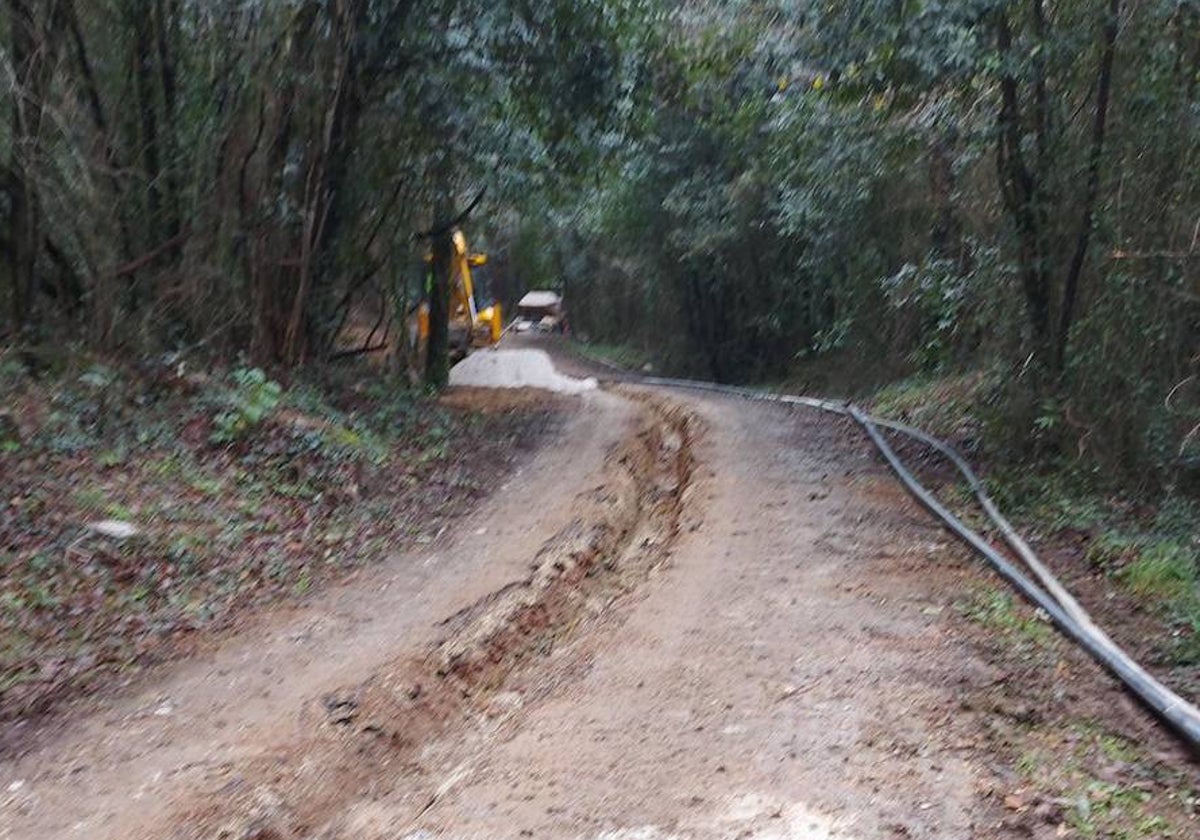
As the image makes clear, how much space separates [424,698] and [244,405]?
19.9 ft

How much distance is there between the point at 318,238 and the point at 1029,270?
360 inches

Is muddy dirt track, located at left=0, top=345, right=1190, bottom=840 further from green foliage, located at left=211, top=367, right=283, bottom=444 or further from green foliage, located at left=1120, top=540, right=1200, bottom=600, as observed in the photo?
green foliage, located at left=211, top=367, right=283, bottom=444

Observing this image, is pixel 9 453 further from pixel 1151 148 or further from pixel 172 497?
pixel 1151 148

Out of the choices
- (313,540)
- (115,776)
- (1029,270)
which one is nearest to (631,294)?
(1029,270)

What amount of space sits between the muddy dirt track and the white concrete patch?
17150mm

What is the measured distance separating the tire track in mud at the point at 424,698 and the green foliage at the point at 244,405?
3.43 metres

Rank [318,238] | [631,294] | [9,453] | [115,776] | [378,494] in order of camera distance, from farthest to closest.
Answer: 1. [631,294]
2. [318,238]
3. [378,494]
4. [9,453]
5. [115,776]

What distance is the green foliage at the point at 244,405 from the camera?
37.1 feet

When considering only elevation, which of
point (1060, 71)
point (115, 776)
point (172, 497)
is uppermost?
point (1060, 71)

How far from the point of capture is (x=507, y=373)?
1278 inches

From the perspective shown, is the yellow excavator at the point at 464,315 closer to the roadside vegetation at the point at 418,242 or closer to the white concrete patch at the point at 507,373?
the white concrete patch at the point at 507,373

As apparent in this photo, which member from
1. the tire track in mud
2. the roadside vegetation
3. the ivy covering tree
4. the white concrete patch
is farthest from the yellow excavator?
the tire track in mud

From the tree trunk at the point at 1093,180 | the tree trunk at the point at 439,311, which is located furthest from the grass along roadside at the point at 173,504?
the tree trunk at the point at 439,311

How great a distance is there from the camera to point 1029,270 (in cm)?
1214
